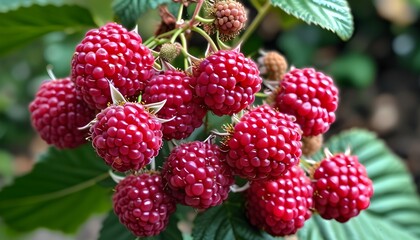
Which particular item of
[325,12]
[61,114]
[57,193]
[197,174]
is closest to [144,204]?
[197,174]

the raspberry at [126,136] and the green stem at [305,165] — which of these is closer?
the raspberry at [126,136]

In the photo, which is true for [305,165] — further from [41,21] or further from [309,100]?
[41,21]

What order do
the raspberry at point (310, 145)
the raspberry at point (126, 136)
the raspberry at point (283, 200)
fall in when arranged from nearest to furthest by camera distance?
the raspberry at point (126, 136) → the raspberry at point (283, 200) → the raspberry at point (310, 145)

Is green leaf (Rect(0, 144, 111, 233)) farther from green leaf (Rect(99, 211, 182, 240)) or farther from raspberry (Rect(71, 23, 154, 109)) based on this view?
raspberry (Rect(71, 23, 154, 109))

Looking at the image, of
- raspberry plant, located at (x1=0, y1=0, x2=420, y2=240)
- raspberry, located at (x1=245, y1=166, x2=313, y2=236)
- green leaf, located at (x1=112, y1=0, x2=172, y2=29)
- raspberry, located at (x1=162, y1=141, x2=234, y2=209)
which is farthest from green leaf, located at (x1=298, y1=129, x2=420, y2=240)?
green leaf, located at (x1=112, y1=0, x2=172, y2=29)

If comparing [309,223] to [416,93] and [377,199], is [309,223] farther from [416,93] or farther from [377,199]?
[416,93]

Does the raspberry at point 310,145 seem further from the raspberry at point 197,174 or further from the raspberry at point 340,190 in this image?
the raspberry at point 197,174

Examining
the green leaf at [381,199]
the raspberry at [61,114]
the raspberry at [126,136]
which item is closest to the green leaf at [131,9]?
the raspberry at [61,114]
